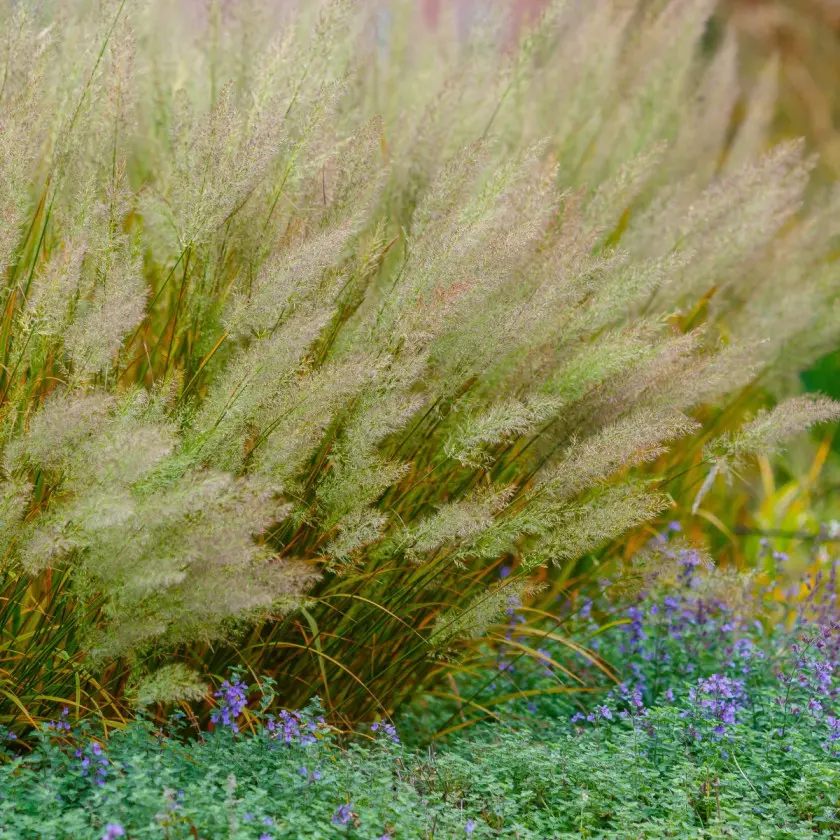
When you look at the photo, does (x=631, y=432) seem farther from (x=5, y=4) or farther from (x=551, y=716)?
(x=5, y=4)

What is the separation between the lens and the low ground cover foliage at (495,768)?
1775 millimetres

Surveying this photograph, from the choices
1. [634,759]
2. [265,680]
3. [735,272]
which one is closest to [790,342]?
[735,272]

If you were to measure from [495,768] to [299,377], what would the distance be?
2.67 feet

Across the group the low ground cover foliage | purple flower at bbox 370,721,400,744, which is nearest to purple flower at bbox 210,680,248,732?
the low ground cover foliage

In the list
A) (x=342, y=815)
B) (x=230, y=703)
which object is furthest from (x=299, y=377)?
(x=342, y=815)

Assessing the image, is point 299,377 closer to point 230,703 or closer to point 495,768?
point 230,703

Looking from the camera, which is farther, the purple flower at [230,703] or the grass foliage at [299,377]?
the purple flower at [230,703]

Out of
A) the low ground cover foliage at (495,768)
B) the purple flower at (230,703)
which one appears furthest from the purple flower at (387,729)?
the purple flower at (230,703)

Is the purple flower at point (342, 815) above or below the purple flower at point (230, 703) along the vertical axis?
below

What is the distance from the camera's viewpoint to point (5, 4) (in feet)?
8.06

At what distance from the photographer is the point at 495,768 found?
2.10 meters

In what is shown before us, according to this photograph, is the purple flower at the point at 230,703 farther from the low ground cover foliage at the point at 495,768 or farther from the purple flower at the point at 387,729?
the purple flower at the point at 387,729

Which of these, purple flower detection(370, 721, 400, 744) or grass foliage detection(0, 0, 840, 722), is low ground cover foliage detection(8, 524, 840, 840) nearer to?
purple flower detection(370, 721, 400, 744)

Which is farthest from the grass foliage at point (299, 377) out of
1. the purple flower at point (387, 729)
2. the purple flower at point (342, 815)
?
the purple flower at point (342, 815)
